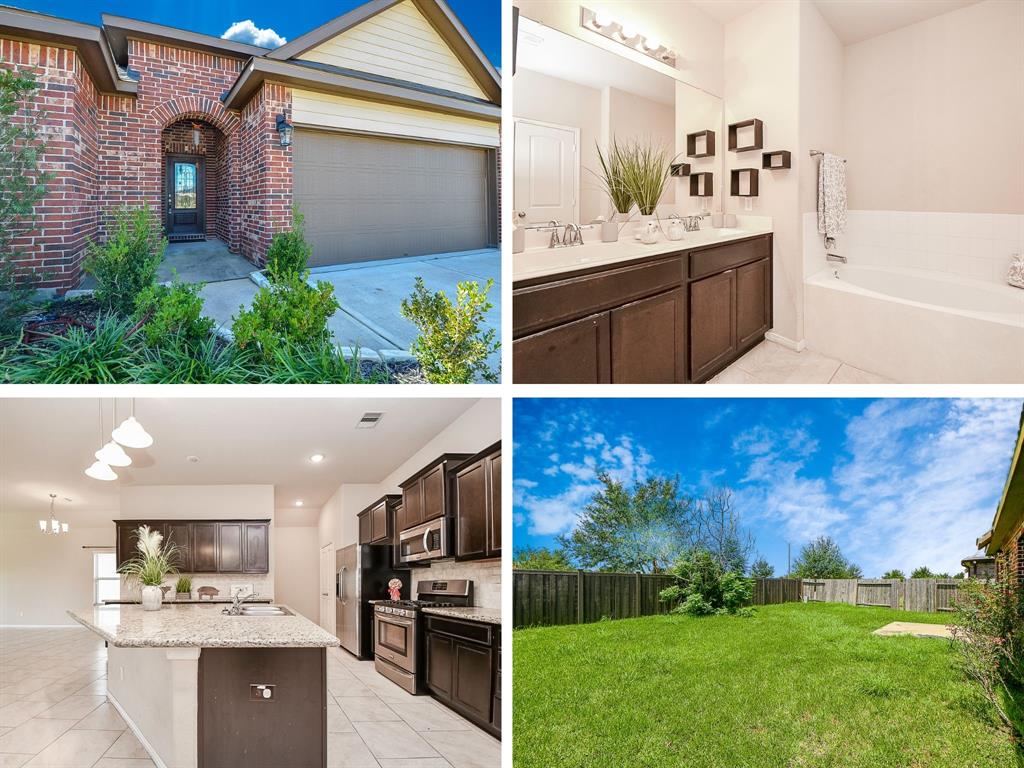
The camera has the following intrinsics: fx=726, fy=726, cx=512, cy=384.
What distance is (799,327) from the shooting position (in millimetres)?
3381

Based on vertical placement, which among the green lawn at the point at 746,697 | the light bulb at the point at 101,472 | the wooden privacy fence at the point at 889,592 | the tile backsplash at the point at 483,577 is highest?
the light bulb at the point at 101,472

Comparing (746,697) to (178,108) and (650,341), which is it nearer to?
(650,341)

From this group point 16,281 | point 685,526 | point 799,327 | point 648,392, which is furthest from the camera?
point 799,327

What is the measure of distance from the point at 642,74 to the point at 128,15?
6.27 ft

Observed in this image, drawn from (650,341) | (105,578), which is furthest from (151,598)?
(650,341)

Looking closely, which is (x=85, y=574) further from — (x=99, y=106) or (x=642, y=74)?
(x=642, y=74)

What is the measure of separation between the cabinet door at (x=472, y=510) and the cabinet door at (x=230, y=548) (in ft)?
3.32

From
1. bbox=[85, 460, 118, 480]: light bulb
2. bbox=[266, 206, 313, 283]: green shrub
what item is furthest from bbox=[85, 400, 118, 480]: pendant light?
bbox=[266, 206, 313, 283]: green shrub

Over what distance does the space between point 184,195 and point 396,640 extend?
3.17 meters

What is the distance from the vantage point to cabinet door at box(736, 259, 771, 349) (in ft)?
10.8

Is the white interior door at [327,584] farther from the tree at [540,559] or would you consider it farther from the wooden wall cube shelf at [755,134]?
the wooden wall cube shelf at [755,134]

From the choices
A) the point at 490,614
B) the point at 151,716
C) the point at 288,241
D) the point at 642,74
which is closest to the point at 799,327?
the point at 642,74

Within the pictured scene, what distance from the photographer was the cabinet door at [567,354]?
8.10ft

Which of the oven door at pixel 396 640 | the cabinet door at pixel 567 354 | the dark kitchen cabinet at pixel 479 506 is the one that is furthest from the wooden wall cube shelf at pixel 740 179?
the oven door at pixel 396 640
